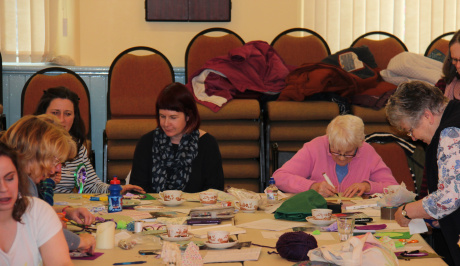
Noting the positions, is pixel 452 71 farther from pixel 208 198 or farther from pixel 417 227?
pixel 208 198

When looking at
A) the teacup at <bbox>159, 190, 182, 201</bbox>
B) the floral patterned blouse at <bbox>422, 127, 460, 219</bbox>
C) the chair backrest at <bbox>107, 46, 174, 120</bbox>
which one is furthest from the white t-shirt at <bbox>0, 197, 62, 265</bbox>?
the chair backrest at <bbox>107, 46, 174, 120</bbox>

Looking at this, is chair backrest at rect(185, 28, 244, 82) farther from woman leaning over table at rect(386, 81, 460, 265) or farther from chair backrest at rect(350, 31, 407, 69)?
woman leaning over table at rect(386, 81, 460, 265)

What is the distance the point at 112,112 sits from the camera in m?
5.09

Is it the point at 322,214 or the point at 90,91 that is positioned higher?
the point at 90,91

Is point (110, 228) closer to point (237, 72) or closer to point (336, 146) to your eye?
point (336, 146)

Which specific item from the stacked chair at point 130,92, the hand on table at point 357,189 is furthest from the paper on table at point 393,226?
the stacked chair at point 130,92

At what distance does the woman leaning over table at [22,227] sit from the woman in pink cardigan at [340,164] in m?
1.80

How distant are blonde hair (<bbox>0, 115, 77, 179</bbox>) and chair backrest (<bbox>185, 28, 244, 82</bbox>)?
3.25 meters

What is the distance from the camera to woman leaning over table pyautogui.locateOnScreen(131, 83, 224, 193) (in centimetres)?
358

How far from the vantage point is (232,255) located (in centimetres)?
202

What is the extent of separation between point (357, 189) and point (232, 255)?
56.7 inches

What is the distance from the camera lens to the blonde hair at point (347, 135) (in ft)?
11.4

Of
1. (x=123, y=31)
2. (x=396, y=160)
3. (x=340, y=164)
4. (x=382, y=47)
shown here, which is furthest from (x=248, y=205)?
(x=123, y=31)

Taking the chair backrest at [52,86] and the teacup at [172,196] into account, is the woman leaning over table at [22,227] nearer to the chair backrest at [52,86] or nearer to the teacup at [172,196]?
the teacup at [172,196]
